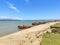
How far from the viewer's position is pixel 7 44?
27.2 feet

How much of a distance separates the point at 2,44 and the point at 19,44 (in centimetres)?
120

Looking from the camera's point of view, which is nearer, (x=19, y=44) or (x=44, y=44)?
(x=44, y=44)

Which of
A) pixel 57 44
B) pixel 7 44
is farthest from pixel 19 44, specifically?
pixel 57 44

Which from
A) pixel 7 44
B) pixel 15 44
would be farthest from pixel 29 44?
pixel 7 44

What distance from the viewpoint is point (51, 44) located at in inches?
257

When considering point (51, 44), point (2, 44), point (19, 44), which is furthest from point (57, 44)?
point (2, 44)

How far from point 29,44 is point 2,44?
187cm

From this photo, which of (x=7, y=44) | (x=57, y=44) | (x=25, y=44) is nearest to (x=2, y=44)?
(x=7, y=44)

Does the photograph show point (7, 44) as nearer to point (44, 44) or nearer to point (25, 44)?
point (25, 44)

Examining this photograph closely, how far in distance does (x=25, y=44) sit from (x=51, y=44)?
2.04 metres

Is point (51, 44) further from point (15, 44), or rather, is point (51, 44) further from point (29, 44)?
point (15, 44)

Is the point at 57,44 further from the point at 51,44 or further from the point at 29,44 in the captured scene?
the point at 29,44

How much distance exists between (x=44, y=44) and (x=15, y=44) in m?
2.42

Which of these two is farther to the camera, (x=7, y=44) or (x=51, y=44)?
(x=7, y=44)
